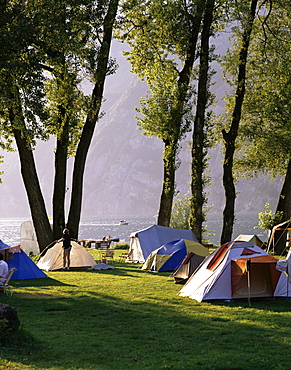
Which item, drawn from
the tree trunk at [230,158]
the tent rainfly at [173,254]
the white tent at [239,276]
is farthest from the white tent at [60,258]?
the white tent at [239,276]

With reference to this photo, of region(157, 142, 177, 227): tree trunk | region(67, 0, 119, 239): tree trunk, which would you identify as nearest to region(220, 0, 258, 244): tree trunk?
region(157, 142, 177, 227): tree trunk

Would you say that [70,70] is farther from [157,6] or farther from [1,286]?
[1,286]

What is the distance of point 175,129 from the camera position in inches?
1056

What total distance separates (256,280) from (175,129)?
14.1m

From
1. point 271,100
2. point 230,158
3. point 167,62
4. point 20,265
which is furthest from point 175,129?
point 20,265

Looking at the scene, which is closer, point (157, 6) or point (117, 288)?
point (117, 288)

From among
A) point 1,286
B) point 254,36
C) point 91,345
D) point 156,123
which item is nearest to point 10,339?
point 91,345

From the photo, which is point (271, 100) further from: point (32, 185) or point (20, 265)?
point (20, 265)

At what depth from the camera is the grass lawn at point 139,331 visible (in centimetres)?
777

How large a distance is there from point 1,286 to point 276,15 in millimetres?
24951

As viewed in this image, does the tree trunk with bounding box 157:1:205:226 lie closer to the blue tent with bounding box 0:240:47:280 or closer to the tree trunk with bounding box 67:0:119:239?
the tree trunk with bounding box 67:0:119:239

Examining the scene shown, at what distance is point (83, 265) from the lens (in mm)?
23000

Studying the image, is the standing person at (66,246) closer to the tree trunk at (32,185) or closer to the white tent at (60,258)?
the white tent at (60,258)

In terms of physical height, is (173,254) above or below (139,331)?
above
